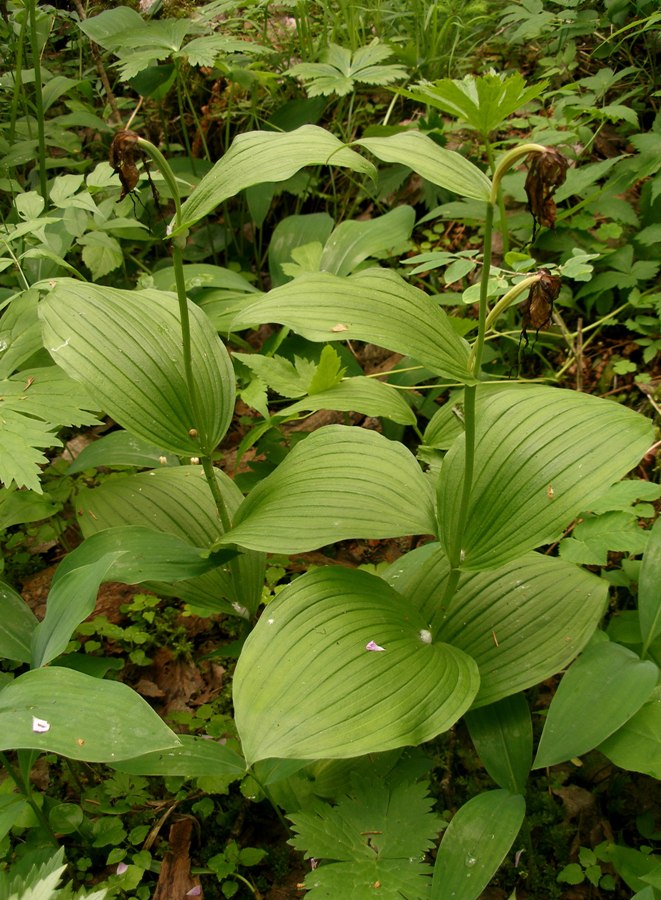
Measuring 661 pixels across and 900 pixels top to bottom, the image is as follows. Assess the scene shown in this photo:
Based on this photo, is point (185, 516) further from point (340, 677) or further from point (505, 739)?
point (505, 739)

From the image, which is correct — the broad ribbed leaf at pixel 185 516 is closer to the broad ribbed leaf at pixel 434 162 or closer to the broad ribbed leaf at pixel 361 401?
the broad ribbed leaf at pixel 361 401

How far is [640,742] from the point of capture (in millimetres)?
1435

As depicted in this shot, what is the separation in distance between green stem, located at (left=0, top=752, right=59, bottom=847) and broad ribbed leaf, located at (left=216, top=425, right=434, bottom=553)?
65 centimetres

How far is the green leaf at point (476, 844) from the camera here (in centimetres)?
136

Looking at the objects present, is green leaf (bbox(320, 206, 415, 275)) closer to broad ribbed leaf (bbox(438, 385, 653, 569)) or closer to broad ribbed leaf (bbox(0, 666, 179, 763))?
broad ribbed leaf (bbox(438, 385, 653, 569))

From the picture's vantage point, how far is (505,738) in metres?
1.59

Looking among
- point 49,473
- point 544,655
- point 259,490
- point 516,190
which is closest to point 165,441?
point 259,490

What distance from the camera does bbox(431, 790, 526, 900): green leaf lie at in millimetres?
1359

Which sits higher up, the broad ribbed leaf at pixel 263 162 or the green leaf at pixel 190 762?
the broad ribbed leaf at pixel 263 162

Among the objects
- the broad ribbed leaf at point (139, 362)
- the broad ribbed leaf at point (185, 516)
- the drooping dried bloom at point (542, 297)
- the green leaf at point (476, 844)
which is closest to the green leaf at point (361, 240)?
the broad ribbed leaf at point (139, 362)

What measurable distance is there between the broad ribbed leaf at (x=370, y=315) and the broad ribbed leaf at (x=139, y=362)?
0.48 metres

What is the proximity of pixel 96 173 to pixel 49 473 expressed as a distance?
97 centimetres

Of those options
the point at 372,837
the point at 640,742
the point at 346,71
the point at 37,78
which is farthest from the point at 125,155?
the point at 346,71

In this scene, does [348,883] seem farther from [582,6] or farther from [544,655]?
[582,6]
